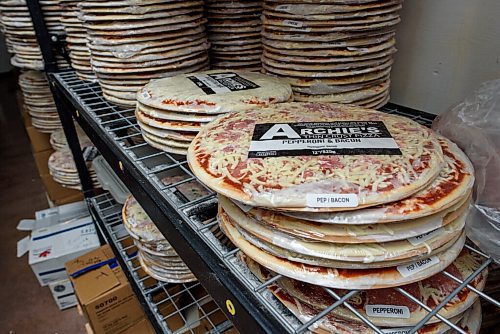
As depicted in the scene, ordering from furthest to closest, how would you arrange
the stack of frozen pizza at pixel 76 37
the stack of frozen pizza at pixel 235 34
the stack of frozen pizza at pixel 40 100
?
the stack of frozen pizza at pixel 40 100 < the stack of frozen pizza at pixel 76 37 < the stack of frozen pizza at pixel 235 34

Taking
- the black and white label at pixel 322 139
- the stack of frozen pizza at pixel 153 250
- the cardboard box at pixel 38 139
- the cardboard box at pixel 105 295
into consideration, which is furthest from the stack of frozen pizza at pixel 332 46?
the cardboard box at pixel 38 139

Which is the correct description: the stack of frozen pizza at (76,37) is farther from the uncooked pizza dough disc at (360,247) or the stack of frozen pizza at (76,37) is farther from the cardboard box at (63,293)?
the uncooked pizza dough disc at (360,247)

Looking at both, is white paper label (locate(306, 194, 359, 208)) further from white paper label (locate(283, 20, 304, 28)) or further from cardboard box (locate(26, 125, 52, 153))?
cardboard box (locate(26, 125, 52, 153))

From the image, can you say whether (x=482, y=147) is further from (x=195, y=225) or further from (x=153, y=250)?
(x=153, y=250)

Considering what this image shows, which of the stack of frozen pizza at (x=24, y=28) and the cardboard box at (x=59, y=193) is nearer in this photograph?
the stack of frozen pizza at (x=24, y=28)

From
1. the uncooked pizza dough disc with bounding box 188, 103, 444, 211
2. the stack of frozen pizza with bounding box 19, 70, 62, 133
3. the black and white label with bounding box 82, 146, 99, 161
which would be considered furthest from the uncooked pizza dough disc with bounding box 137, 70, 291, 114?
the stack of frozen pizza with bounding box 19, 70, 62, 133

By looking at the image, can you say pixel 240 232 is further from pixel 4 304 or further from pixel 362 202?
pixel 4 304

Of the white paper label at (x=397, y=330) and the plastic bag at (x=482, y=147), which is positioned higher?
the plastic bag at (x=482, y=147)

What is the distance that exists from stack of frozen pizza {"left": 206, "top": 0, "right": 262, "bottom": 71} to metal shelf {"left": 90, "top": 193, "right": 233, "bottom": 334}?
787 mm

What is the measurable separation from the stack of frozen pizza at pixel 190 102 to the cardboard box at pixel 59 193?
1.75m

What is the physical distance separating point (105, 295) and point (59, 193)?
3.96ft

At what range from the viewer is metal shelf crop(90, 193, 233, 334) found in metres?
1.29

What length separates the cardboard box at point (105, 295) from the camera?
1.46 meters

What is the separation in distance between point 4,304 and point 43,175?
83 centimetres
